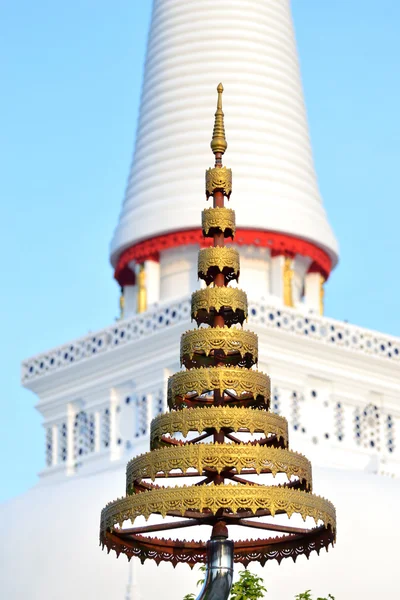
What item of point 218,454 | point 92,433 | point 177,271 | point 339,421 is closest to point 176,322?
point 92,433

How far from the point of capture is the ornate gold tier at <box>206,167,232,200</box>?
1662 cm

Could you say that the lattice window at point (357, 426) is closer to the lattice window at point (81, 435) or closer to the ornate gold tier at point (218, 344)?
the lattice window at point (81, 435)

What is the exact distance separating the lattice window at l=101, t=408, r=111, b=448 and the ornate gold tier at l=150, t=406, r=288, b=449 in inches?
490

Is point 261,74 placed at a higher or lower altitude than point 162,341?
higher

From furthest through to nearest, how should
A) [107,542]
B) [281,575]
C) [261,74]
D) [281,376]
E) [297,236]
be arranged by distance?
1. [261,74]
2. [297,236]
3. [281,376]
4. [281,575]
5. [107,542]

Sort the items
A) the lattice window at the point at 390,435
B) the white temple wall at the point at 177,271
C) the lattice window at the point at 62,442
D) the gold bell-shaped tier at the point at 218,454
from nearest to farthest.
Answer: the gold bell-shaped tier at the point at 218,454 → the lattice window at the point at 390,435 → the lattice window at the point at 62,442 → the white temple wall at the point at 177,271

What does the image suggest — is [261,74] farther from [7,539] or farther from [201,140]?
[7,539]

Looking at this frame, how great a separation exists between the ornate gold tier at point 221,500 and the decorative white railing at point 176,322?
11.5 meters

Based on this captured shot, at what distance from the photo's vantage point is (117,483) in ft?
81.4

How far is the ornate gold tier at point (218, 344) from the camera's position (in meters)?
15.7

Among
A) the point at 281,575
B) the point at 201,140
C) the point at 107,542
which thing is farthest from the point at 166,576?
the point at 201,140

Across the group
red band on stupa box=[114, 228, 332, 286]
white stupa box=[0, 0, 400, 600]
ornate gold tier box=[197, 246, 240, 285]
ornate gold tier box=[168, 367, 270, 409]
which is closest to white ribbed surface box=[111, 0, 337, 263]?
white stupa box=[0, 0, 400, 600]

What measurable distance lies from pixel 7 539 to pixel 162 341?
4.15m

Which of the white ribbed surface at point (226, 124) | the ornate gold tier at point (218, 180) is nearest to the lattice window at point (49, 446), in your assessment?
the white ribbed surface at point (226, 124)
